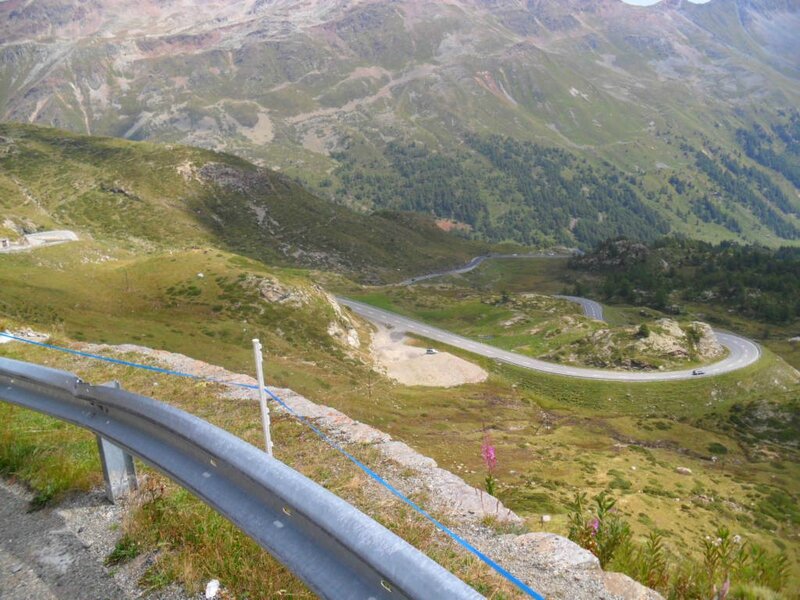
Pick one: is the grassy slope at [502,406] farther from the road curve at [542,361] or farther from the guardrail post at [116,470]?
the guardrail post at [116,470]

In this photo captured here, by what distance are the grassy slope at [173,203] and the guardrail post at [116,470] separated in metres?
105

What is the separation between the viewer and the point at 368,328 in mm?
81312

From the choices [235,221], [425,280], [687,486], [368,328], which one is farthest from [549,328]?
[235,221]

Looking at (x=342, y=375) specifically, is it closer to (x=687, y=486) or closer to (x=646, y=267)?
(x=687, y=486)

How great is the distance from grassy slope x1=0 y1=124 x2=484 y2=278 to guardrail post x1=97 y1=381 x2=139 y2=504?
344 ft

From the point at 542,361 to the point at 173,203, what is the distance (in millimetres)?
114095

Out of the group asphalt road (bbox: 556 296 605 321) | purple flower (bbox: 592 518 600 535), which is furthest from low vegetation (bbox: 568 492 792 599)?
asphalt road (bbox: 556 296 605 321)

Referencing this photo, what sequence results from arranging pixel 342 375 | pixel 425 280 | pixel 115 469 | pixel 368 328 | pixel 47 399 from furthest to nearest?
pixel 425 280 < pixel 368 328 < pixel 342 375 < pixel 47 399 < pixel 115 469

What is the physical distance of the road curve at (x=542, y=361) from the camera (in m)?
76.4

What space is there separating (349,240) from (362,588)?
170 metres

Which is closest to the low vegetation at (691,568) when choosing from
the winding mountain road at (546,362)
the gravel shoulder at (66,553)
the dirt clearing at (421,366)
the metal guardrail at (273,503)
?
the metal guardrail at (273,503)

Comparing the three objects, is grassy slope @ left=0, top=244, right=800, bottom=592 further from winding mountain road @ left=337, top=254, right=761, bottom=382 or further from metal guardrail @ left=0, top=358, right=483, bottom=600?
metal guardrail @ left=0, top=358, right=483, bottom=600

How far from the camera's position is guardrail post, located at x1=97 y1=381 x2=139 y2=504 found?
206 inches

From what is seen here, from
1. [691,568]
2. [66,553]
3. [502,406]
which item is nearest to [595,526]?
[691,568]
